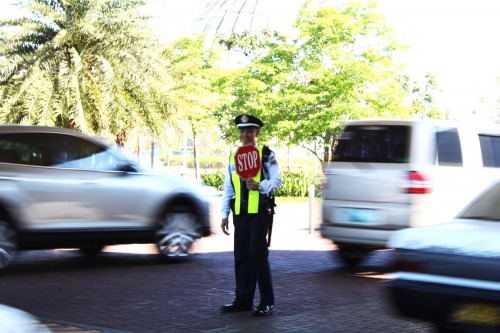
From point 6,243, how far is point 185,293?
2.44m

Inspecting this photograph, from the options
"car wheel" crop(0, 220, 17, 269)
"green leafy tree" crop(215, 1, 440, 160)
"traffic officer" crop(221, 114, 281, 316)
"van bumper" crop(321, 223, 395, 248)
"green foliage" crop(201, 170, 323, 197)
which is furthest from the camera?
"green leafy tree" crop(215, 1, 440, 160)

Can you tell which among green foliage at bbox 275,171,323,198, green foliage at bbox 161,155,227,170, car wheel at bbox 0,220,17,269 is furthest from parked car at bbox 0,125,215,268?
green foliage at bbox 161,155,227,170

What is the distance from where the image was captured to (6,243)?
10273 millimetres

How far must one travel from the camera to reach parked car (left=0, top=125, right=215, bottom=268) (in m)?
10.4

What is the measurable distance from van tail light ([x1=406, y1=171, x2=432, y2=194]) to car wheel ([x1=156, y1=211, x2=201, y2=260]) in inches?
133

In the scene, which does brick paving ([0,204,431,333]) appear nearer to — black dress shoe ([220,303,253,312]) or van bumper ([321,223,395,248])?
black dress shoe ([220,303,253,312])

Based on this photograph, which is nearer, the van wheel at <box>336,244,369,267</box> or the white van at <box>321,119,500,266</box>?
the white van at <box>321,119,500,266</box>

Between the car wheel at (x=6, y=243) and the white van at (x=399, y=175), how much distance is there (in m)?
3.95

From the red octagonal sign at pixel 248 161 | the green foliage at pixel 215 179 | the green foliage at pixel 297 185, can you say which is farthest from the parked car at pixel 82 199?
the green foliage at pixel 215 179

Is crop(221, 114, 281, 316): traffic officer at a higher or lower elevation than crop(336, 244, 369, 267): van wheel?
higher

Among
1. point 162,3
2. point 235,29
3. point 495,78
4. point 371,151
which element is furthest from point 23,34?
point 235,29

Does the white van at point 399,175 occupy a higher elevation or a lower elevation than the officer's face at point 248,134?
lower

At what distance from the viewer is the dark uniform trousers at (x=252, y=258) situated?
307 inches

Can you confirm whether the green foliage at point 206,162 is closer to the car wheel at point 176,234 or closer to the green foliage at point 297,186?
the green foliage at point 297,186
